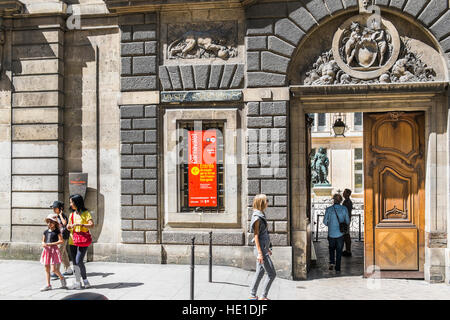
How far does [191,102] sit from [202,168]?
56.8 inches

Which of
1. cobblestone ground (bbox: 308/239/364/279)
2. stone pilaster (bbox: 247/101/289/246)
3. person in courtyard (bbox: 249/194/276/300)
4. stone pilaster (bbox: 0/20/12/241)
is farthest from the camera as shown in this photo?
stone pilaster (bbox: 0/20/12/241)

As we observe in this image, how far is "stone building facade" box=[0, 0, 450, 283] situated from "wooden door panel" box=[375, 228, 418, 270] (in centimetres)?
27

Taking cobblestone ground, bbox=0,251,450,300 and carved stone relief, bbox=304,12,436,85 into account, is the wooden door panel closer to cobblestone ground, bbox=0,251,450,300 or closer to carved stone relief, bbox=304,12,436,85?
cobblestone ground, bbox=0,251,450,300

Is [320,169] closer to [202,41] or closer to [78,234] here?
[202,41]

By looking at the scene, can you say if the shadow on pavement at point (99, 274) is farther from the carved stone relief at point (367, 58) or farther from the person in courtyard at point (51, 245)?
the carved stone relief at point (367, 58)

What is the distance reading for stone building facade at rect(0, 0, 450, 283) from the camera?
33.3 ft

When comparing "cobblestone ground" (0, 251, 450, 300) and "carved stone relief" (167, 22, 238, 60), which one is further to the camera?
"carved stone relief" (167, 22, 238, 60)

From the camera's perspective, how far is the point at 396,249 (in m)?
10.5

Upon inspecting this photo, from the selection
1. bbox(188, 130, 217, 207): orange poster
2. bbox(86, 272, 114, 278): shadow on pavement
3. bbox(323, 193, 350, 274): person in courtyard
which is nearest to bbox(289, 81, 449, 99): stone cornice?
bbox(188, 130, 217, 207): orange poster

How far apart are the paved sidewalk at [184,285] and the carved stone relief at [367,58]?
4.11 m

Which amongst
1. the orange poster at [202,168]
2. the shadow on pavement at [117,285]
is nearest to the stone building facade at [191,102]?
the orange poster at [202,168]

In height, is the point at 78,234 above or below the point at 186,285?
above

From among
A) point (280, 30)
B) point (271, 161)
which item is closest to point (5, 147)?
point (271, 161)
